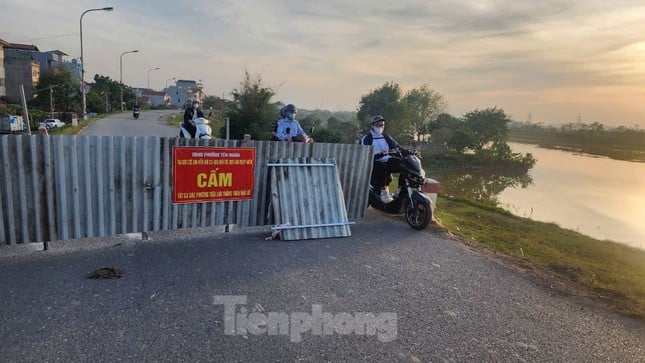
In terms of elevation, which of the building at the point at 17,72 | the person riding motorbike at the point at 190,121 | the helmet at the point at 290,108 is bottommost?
the person riding motorbike at the point at 190,121

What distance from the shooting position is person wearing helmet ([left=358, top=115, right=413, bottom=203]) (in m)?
6.95

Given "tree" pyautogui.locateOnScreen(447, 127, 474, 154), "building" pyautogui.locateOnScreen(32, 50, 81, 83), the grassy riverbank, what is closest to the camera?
the grassy riverbank

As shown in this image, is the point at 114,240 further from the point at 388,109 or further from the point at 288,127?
the point at 388,109

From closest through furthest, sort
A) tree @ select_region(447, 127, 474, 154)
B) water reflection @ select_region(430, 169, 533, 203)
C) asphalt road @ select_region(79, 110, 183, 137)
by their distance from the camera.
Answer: asphalt road @ select_region(79, 110, 183, 137) → water reflection @ select_region(430, 169, 533, 203) → tree @ select_region(447, 127, 474, 154)

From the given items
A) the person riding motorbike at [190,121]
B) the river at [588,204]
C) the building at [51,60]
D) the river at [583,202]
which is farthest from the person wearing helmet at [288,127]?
the building at [51,60]

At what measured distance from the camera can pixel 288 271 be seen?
14.5 ft

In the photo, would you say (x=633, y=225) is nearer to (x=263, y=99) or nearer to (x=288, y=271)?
(x=288, y=271)

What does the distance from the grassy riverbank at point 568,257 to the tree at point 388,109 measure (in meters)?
40.7

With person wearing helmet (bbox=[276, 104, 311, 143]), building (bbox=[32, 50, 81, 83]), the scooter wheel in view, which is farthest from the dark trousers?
building (bbox=[32, 50, 81, 83])

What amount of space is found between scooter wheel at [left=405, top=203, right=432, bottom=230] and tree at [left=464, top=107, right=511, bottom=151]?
4757cm

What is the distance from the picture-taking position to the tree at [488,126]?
167ft

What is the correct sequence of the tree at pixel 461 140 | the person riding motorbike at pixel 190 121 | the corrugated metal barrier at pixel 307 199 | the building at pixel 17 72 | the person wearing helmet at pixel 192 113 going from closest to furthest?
the corrugated metal barrier at pixel 307 199, the person riding motorbike at pixel 190 121, the person wearing helmet at pixel 192 113, the tree at pixel 461 140, the building at pixel 17 72

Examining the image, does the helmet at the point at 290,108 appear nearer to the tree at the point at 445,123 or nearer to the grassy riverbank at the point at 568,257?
the grassy riverbank at the point at 568,257

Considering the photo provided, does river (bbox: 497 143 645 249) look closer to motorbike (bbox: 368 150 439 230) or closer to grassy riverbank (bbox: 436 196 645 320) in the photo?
grassy riverbank (bbox: 436 196 645 320)
